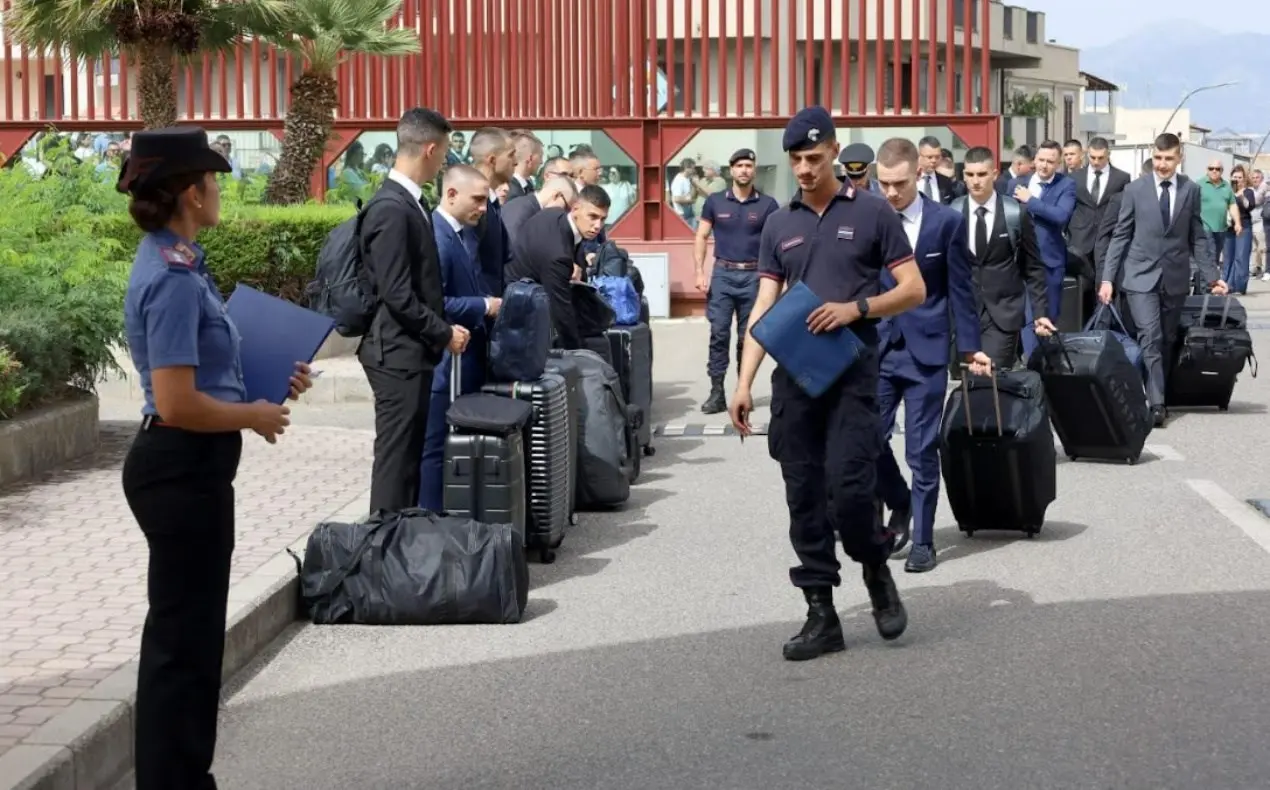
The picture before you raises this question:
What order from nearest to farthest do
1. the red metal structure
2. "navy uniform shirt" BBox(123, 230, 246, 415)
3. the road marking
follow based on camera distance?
1. "navy uniform shirt" BBox(123, 230, 246, 415)
2. the road marking
3. the red metal structure

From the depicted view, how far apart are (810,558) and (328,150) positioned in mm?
20676

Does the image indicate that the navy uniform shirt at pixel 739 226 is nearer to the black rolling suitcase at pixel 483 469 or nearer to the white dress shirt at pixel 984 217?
the white dress shirt at pixel 984 217

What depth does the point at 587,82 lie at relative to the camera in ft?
89.4

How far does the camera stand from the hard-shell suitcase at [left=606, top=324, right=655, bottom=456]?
13.3m

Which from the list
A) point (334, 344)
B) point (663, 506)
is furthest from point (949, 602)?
point (334, 344)

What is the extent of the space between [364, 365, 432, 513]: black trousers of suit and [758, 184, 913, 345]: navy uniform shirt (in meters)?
1.90

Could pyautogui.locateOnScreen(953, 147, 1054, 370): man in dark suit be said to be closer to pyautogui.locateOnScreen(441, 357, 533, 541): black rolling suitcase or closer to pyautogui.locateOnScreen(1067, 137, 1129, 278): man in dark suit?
pyautogui.locateOnScreen(441, 357, 533, 541): black rolling suitcase

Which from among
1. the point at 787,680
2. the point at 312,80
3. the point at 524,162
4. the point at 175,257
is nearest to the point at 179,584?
the point at 175,257

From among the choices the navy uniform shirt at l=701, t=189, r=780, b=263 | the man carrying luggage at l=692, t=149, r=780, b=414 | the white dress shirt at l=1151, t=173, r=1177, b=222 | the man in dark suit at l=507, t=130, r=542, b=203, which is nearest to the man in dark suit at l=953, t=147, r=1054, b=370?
the white dress shirt at l=1151, t=173, r=1177, b=222

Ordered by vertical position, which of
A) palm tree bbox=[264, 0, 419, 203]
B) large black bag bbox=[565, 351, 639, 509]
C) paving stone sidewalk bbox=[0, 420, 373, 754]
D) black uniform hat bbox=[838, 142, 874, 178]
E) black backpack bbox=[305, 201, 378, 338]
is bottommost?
paving stone sidewalk bbox=[0, 420, 373, 754]

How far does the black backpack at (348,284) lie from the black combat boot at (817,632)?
2362mm

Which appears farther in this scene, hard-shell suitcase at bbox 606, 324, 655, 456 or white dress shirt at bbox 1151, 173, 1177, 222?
white dress shirt at bbox 1151, 173, 1177, 222

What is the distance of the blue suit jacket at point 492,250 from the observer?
10000 millimetres

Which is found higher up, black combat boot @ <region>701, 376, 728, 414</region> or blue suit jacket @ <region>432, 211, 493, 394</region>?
blue suit jacket @ <region>432, 211, 493, 394</region>
